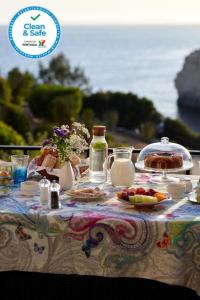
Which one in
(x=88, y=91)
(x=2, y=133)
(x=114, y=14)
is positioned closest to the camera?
(x=2, y=133)

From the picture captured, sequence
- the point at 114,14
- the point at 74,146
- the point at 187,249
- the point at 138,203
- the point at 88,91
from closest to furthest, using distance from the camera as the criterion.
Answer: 1. the point at 187,249
2. the point at 138,203
3. the point at 74,146
4. the point at 88,91
5. the point at 114,14

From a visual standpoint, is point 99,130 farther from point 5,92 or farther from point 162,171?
point 5,92

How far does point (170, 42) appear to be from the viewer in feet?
119

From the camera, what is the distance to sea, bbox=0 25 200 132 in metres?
28.1

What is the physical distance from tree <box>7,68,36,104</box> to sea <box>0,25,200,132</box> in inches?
253

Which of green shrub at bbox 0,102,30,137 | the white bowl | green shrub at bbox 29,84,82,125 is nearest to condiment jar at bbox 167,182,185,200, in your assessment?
the white bowl

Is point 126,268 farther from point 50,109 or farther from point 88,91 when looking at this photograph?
point 88,91

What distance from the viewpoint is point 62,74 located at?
25438 millimetres

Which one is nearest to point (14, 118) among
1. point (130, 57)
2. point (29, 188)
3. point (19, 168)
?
point (19, 168)

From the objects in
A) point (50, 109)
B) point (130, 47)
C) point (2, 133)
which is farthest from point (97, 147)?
point (130, 47)

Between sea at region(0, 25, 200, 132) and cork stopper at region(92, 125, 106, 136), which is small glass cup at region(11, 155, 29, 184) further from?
sea at region(0, 25, 200, 132)

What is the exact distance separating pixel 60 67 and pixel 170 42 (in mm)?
12346

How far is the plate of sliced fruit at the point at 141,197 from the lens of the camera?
7.51ft

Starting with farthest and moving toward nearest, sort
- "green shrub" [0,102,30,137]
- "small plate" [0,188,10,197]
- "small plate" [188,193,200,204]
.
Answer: "green shrub" [0,102,30,137] → "small plate" [0,188,10,197] → "small plate" [188,193,200,204]
